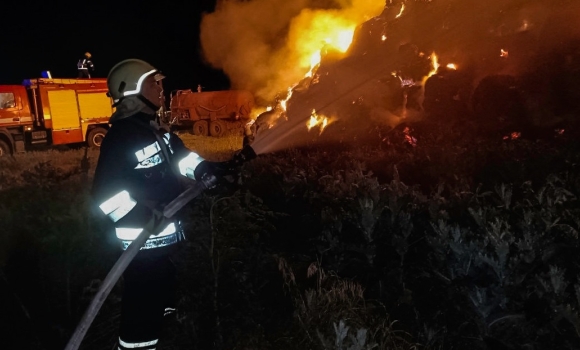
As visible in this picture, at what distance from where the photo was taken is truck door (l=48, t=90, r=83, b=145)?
17.8 m

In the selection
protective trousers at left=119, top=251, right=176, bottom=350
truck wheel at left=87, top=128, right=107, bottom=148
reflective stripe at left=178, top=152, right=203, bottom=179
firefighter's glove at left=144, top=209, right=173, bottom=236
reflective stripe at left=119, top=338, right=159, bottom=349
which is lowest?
Answer: reflective stripe at left=119, top=338, right=159, bottom=349

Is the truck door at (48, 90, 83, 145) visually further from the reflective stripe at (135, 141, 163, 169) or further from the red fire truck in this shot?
the reflective stripe at (135, 141, 163, 169)

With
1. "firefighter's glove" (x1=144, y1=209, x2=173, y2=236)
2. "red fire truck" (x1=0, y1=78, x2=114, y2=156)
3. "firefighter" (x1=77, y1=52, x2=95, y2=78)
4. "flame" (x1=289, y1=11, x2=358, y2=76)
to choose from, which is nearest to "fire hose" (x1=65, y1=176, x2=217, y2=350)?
"firefighter's glove" (x1=144, y1=209, x2=173, y2=236)

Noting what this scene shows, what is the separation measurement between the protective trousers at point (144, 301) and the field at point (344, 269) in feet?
1.39

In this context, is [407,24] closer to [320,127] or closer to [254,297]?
[320,127]

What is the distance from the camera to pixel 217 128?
74.4 ft

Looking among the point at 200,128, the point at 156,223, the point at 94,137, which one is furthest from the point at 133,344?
the point at 200,128

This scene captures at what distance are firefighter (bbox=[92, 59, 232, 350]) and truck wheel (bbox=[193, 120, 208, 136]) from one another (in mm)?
20095

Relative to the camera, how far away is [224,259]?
3.93 m

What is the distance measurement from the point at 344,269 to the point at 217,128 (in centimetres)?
1931

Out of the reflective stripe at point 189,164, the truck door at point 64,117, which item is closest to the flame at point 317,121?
the reflective stripe at point 189,164

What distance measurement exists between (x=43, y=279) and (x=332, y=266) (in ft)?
9.01

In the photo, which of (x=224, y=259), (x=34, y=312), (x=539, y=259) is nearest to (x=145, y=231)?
(x=224, y=259)

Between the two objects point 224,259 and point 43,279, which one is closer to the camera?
point 224,259
